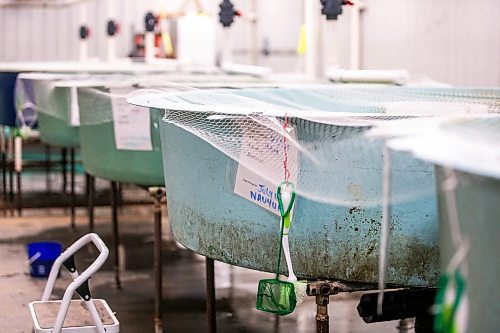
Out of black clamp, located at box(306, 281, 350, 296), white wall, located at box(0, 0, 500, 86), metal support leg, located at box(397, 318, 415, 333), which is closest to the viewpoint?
black clamp, located at box(306, 281, 350, 296)

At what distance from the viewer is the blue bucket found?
11.1ft

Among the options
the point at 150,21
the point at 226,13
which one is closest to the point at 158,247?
the point at 226,13

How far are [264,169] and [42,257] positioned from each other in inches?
76.8

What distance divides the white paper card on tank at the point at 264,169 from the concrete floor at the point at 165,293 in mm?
1100

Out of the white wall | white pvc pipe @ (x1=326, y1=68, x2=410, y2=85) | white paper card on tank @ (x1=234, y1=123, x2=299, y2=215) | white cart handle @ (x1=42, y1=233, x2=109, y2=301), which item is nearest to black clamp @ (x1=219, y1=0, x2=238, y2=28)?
the white wall

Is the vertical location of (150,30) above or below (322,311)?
above

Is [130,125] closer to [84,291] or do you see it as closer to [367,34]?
[84,291]

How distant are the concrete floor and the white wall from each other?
36.1 inches

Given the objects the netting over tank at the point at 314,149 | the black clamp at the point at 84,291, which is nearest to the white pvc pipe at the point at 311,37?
the black clamp at the point at 84,291

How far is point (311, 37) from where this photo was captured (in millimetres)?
5523

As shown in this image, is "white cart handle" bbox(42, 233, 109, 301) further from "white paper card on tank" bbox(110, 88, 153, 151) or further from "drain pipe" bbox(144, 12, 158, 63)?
"drain pipe" bbox(144, 12, 158, 63)

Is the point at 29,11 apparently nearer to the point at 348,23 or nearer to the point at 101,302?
the point at 348,23

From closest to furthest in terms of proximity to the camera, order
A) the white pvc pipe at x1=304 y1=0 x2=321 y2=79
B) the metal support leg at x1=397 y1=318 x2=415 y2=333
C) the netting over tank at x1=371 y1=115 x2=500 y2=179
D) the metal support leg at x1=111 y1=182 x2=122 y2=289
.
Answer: the netting over tank at x1=371 y1=115 x2=500 y2=179
the metal support leg at x1=397 y1=318 x2=415 y2=333
the metal support leg at x1=111 y1=182 x2=122 y2=289
the white pvc pipe at x1=304 y1=0 x2=321 y2=79

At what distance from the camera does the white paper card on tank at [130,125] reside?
2.75 meters
